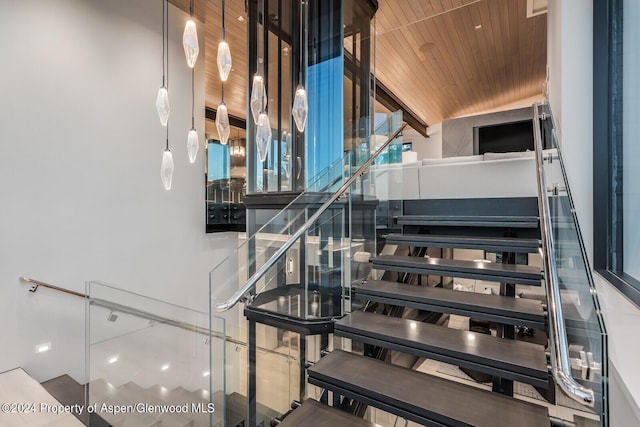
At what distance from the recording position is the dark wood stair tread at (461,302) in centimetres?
204

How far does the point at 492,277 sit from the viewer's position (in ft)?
8.03

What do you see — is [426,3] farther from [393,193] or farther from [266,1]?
[393,193]

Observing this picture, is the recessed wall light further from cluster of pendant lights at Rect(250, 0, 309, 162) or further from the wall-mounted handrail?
cluster of pendant lights at Rect(250, 0, 309, 162)

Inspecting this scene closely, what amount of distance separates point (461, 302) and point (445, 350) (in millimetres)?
448

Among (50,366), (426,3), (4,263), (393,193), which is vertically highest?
(426,3)

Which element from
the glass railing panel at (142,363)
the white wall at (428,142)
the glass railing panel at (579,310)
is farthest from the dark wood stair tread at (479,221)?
the white wall at (428,142)

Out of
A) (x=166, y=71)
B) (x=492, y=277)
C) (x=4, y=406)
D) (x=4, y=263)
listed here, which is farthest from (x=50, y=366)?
(x=492, y=277)

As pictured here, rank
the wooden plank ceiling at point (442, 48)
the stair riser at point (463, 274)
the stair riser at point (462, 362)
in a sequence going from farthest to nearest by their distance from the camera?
1. the wooden plank ceiling at point (442, 48)
2. the stair riser at point (463, 274)
3. the stair riser at point (462, 362)

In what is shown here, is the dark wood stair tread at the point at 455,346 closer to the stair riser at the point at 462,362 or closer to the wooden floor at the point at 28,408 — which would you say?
the stair riser at the point at 462,362

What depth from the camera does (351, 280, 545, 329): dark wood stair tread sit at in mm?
2037

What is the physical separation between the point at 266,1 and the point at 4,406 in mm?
5532

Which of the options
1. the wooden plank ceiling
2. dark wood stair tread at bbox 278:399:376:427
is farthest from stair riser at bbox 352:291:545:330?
the wooden plank ceiling

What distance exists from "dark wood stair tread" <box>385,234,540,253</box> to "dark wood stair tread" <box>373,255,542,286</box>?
14cm

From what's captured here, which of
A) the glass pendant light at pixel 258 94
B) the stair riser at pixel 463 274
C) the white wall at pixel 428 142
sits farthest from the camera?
the white wall at pixel 428 142
